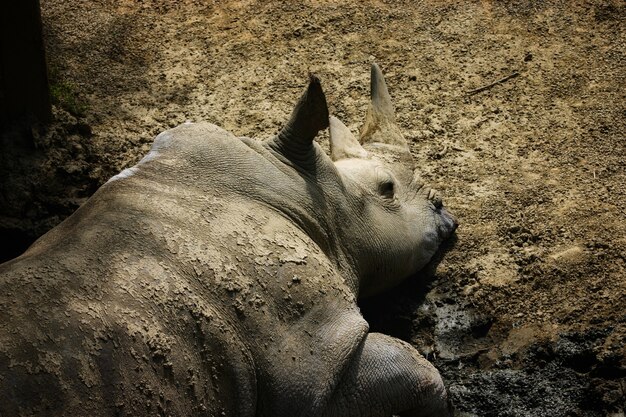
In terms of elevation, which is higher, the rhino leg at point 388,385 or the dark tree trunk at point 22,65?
the dark tree trunk at point 22,65

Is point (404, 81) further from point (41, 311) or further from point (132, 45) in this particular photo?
point (41, 311)

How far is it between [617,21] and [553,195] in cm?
198

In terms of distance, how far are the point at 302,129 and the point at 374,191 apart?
539 millimetres

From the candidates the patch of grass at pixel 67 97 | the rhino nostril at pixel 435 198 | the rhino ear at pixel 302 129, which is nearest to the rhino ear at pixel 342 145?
the rhino nostril at pixel 435 198

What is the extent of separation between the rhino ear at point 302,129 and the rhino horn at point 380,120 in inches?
35.4

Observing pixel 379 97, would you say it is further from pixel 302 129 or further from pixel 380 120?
pixel 302 129

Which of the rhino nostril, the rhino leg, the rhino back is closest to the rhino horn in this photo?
the rhino nostril

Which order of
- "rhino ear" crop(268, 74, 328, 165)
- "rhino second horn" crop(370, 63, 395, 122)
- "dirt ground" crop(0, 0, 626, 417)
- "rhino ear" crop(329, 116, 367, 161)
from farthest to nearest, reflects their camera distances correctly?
"rhino second horn" crop(370, 63, 395, 122), "rhino ear" crop(329, 116, 367, 161), "dirt ground" crop(0, 0, 626, 417), "rhino ear" crop(268, 74, 328, 165)

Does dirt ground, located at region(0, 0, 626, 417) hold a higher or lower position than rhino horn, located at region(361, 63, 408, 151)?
lower

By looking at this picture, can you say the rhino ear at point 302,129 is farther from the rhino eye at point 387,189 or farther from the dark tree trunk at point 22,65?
the dark tree trunk at point 22,65

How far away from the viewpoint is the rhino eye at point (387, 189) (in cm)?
504

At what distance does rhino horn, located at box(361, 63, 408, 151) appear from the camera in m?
5.55

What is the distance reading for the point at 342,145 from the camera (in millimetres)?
5383

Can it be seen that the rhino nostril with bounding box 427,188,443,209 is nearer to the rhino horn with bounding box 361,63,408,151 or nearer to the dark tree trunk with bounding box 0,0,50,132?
the rhino horn with bounding box 361,63,408,151
